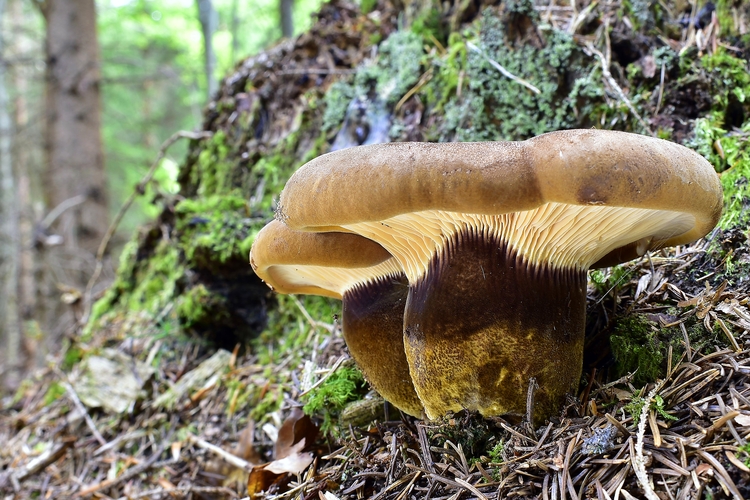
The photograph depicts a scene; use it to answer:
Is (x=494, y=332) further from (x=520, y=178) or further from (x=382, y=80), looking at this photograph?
(x=382, y=80)

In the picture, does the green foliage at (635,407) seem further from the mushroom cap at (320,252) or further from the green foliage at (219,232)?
the green foliage at (219,232)

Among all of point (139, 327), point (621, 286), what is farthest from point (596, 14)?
point (139, 327)

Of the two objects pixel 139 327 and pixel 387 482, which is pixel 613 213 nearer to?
pixel 387 482

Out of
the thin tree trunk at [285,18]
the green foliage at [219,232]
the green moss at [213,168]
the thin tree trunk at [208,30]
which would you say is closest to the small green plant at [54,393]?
the green foliage at [219,232]

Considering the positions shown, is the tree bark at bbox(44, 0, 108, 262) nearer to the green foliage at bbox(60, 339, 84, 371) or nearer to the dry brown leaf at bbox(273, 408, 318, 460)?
the green foliage at bbox(60, 339, 84, 371)

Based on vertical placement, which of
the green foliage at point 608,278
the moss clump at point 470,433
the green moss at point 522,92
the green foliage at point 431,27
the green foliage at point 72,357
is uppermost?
the green foliage at point 431,27

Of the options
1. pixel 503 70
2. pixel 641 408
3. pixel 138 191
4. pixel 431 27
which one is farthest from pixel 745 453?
pixel 138 191

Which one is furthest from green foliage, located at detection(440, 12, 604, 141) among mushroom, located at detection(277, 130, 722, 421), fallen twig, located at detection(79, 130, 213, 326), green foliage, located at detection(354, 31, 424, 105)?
fallen twig, located at detection(79, 130, 213, 326)
